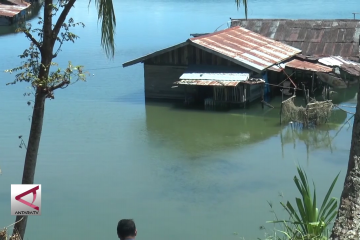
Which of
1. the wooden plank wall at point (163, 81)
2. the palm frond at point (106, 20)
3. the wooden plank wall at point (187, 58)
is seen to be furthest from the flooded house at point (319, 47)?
the palm frond at point (106, 20)

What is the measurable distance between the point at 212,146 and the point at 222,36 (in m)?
5.63

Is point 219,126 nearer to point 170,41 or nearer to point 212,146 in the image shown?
point 212,146

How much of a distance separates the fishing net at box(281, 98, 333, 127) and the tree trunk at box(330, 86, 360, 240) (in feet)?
33.7

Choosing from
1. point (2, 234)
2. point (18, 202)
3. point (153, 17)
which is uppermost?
point (18, 202)

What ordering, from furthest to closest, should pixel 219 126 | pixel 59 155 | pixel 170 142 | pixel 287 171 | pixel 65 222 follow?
pixel 219 126, pixel 170 142, pixel 59 155, pixel 287 171, pixel 65 222

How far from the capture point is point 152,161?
42.3 feet

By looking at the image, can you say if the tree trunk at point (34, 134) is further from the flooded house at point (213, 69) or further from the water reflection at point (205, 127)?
the flooded house at point (213, 69)

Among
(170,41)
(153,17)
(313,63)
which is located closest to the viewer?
(313,63)

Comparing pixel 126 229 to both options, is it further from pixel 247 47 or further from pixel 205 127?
pixel 247 47

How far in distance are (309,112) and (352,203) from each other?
415 inches

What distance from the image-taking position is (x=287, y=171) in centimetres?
1210

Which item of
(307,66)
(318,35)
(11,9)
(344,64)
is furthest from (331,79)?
(11,9)

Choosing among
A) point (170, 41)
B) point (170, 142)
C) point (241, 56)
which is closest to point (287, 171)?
point (170, 142)

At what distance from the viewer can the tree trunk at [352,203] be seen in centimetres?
462
